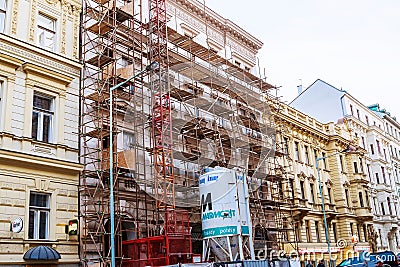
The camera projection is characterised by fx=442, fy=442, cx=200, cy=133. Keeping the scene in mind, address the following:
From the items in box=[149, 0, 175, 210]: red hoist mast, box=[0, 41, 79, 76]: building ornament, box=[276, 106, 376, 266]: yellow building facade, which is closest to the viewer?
box=[0, 41, 79, 76]: building ornament

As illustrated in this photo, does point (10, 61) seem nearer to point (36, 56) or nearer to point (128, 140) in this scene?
point (36, 56)

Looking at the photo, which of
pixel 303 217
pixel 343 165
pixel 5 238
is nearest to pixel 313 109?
pixel 343 165

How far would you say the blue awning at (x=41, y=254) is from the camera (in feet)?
52.2

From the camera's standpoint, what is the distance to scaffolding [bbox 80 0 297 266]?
19.7m

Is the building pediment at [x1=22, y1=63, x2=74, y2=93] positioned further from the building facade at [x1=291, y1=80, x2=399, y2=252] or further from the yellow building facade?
the building facade at [x1=291, y1=80, x2=399, y2=252]

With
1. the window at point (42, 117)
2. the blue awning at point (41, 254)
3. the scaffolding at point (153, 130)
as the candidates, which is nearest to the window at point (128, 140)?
the scaffolding at point (153, 130)

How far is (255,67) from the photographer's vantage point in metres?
36.0

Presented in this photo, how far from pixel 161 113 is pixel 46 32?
20.9 feet

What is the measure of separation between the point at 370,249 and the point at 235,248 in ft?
99.3

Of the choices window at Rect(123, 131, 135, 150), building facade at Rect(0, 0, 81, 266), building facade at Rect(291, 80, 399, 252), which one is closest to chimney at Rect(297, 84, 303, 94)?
building facade at Rect(291, 80, 399, 252)

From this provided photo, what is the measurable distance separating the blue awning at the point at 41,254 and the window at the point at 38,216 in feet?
3.00

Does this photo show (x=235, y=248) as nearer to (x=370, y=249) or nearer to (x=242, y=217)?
(x=242, y=217)

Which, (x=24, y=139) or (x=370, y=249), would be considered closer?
(x=24, y=139)

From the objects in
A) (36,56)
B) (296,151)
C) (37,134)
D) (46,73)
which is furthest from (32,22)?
(296,151)
